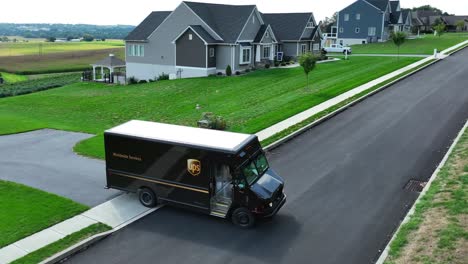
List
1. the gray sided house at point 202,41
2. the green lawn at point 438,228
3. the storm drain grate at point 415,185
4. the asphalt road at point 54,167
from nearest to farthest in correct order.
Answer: the green lawn at point 438,228
the storm drain grate at point 415,185
the asphalt road at point 54,167
the gray sided house at point 202,41

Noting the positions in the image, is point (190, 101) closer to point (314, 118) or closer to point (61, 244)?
point (314, 118)

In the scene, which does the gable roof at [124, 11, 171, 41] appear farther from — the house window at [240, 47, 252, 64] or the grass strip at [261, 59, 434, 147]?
the grass strip at [261, 59, 434, 147]

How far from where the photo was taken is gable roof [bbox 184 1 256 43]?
1812 inches

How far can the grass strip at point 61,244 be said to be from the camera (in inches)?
426

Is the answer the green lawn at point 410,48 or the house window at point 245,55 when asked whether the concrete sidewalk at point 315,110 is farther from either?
the green lawn at point 410,48

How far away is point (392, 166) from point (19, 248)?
13.3 metres

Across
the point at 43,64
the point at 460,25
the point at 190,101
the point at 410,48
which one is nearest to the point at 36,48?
the point at 43,64

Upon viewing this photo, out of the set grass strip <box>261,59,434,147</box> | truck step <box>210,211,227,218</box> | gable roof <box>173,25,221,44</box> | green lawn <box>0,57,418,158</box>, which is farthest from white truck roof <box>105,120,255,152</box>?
gable roof <box>173,25,221,44</box>

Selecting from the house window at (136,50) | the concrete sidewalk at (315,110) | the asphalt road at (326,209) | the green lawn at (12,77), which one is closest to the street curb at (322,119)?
the asphalt road at (326,209)

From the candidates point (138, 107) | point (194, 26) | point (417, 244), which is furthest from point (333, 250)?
point (194, 26)

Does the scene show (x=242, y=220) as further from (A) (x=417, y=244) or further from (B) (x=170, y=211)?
(A) (x=417, y=244)

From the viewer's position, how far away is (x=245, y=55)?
155ft

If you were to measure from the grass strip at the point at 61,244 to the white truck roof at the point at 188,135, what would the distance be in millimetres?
3127

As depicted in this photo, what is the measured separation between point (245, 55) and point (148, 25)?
45.4 feet
